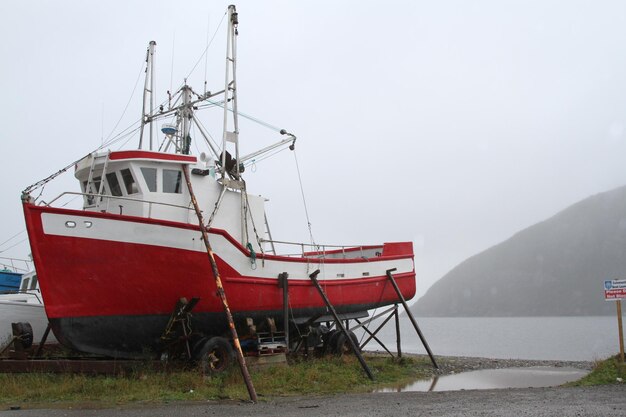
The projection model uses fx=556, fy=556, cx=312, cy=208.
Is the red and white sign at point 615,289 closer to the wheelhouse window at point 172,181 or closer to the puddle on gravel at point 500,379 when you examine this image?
the puddle on gravel at point 500,379

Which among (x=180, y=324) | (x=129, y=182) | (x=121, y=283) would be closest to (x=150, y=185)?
(x=129, y=182)

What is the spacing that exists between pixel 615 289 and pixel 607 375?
2.09 m

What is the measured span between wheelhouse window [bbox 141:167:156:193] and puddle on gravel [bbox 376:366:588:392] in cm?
730

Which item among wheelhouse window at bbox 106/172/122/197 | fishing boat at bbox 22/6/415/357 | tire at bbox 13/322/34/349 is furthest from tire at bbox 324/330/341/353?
tire at bbox 13/322/34/349

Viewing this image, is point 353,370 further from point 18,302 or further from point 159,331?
point 18,302

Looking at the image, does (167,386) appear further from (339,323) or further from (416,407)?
(339,323)

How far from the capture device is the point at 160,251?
12.1m

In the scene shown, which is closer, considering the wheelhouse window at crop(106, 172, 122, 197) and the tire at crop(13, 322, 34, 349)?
the tire at crop(13, 322, 34, 349)

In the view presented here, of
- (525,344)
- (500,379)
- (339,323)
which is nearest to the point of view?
(339,323)

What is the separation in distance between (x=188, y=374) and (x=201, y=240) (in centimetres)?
294

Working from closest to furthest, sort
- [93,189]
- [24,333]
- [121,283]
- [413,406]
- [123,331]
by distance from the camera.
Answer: [413,406] < [121,283] < [123,331] < [24,333] < [93,189]

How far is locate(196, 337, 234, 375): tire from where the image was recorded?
12.2m

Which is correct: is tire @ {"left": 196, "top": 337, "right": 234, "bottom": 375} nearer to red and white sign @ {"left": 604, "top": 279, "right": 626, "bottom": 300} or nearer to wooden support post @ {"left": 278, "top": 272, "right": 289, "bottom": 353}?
wooden support post @ {"left": 278, "top": 272, "right": 289, "bottom": 353}

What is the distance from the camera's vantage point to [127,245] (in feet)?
38.8
